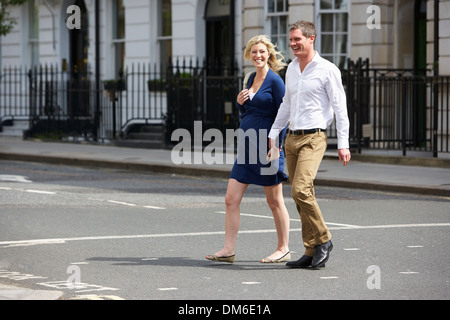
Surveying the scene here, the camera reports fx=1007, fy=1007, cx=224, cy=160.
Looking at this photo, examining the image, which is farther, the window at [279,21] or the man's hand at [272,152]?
the window at [279,21]

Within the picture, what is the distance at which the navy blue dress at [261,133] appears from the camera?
27.4ft

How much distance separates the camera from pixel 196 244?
954 cm

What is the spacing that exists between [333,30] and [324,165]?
13.0ft

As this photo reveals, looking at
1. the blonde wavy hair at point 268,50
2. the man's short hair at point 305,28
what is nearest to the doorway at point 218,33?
the blonde wavy hair at point 268,50

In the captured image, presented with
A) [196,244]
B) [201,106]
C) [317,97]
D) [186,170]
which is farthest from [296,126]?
[201,106]

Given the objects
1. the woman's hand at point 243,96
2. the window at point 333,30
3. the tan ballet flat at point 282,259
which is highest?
the window at point 333,30

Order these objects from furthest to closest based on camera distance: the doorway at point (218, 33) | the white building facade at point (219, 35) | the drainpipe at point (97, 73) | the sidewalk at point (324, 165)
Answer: the drainpipe at point (97, 73), the doorway at point (218, 33), the white building facade at point (219, 35), the sidewalk at point (324, 165)

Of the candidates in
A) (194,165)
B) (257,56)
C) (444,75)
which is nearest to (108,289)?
(257,56)

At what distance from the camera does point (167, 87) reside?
22828 millimetres

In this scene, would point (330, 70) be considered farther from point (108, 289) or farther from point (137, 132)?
point (137, 132)

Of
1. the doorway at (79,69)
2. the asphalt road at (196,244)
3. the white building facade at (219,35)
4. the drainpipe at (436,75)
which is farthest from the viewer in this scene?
the doorway at (79,69)

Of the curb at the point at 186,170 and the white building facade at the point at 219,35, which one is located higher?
the white building facade at the point at 219,35

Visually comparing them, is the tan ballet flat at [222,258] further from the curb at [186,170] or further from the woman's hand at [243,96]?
the curb at [186,170]

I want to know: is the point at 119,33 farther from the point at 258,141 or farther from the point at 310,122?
the point at 310,122
